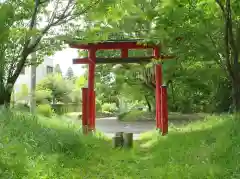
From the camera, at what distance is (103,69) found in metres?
23.7

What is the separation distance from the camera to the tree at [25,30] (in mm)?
10336

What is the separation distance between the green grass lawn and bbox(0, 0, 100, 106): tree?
1683mm

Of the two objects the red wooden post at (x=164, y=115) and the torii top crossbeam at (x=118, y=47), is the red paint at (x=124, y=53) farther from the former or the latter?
the red wooden post at (x=164, y=115)

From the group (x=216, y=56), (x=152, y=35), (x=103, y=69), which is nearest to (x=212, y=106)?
(x=103, y=69)

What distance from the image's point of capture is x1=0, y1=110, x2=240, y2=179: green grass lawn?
6.24 meters

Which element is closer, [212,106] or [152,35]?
[152,35]

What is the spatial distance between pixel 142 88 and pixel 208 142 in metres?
14.6

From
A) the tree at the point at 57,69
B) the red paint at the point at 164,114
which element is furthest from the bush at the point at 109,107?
the red paint at the point at 164,114

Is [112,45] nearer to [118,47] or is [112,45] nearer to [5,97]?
[118,47]

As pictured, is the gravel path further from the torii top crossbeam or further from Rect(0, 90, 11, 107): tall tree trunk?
Rect(0, 90, 11, 107): tall tree trunk

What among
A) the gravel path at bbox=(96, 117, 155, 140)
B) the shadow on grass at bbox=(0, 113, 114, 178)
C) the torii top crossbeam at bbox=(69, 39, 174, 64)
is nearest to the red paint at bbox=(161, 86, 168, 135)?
the torii top crossbeam at bbox=(69, 39, 174, 64)

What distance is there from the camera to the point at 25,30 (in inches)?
399

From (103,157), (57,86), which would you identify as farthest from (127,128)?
(57,86)

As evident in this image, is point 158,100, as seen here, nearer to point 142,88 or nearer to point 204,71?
point 204,71
